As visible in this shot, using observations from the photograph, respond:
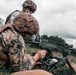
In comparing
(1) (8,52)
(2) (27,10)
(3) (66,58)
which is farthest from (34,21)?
(2) (27,10)

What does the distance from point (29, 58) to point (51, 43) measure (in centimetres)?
136

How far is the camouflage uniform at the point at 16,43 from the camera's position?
5.32m

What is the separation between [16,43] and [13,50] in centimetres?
12

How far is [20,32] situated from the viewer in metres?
5.59

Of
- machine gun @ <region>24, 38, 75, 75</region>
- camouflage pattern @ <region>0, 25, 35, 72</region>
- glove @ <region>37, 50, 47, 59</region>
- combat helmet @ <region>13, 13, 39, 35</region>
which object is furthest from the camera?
machine gun @ <region>24, 38, 75, 75</region>

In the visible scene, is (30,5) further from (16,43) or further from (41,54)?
(16,43)

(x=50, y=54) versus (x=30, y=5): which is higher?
(x=30, y=5)

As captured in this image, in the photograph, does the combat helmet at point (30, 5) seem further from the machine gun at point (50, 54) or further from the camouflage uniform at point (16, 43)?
the camouflage uniform at point (16, 43)

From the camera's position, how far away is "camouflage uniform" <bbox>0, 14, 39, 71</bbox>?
17.5 ft

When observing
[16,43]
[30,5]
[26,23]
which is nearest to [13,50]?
[16,43]

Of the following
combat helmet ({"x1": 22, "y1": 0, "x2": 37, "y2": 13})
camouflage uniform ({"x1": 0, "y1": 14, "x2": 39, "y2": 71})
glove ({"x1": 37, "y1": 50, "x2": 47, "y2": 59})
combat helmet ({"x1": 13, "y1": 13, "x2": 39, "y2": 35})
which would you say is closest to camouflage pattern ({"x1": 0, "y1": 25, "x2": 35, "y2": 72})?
camouflage uniform ({"x1": 0, "y1": 14, "x2": 39, "y2": 71})

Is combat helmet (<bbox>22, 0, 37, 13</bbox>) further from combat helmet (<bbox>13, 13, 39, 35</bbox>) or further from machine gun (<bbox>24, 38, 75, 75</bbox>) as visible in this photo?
combat helmet (<bbox>13, 13, 39, 35</bbox>)

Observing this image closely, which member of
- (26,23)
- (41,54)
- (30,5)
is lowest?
(41,54)

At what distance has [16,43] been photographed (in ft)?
17.5
